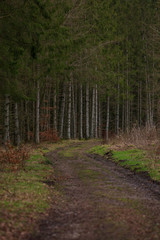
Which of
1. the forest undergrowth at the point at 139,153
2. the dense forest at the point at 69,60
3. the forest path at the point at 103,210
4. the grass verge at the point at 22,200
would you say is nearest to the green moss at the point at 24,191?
the grass verge at the point at 22,200

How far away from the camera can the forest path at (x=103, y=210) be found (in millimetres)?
5180

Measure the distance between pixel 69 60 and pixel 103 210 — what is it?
13.8 metres

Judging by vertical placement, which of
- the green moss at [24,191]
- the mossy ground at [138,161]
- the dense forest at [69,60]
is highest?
the dense forest at [69,60]

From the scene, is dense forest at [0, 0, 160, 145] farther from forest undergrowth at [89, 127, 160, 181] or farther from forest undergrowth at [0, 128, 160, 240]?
forest undergrowth at [0, 128, 160, 240]

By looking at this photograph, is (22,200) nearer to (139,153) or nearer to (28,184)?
(28,184)

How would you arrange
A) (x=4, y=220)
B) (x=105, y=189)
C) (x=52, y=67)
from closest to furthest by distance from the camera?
(x=4, y=220), (x=105, y=189), (x=52, y=67)

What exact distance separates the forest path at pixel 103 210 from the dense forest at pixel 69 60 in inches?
178

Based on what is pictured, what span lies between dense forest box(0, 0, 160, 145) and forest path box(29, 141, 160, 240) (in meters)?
4.53

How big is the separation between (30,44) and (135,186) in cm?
603

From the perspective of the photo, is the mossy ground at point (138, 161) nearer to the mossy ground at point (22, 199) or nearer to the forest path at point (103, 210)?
the forest path at point (103, 210)

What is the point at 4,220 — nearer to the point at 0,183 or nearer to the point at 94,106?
the point at 0,183

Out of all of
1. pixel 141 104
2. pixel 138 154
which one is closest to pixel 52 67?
pixel 138 154

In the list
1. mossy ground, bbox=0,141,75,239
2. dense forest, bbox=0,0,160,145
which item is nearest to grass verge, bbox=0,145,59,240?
mossy ground, bbox=0,141,75,239

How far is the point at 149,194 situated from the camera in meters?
8.66
